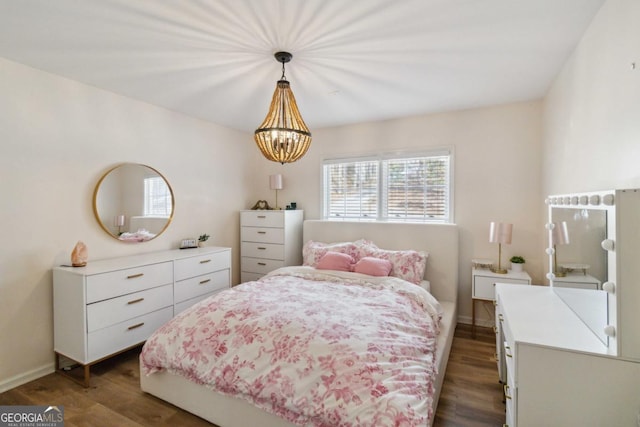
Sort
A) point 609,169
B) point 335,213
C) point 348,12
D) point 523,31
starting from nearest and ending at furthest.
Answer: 1. point 609,169
2. point 348,12
3. point 523,31
4. point 335,213

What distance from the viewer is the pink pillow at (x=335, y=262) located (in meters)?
3.17

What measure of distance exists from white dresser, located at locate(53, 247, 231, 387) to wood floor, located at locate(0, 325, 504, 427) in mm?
182

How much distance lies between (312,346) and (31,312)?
8.13 ft

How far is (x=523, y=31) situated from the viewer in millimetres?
1861

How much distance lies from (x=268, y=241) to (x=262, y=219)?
0.33 meters

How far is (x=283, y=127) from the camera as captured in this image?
214cm

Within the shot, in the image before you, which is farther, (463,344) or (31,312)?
(463,344)

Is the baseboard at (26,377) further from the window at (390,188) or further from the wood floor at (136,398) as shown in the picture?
the window at (390,188)

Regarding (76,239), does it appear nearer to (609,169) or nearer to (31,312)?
(31,312)

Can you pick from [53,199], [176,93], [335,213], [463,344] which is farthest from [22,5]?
[463,344]

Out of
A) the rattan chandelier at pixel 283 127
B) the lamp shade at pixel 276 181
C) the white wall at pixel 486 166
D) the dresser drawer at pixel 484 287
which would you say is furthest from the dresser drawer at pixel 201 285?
the dresser drawer at pixel 484 287

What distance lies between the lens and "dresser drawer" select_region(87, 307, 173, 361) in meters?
2.34

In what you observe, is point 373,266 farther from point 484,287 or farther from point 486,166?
point 486,166

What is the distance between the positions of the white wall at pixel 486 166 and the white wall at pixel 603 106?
2.25ft
